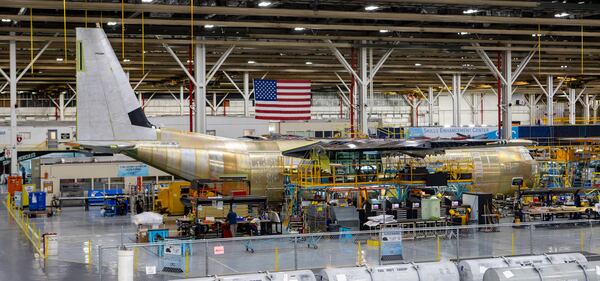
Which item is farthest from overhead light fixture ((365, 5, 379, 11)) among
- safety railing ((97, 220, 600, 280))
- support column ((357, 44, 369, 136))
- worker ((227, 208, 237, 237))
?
worker ((227, 208, 237, 237))

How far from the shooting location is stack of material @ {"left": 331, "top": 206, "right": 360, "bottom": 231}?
3166cm

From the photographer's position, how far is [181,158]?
3544 cm

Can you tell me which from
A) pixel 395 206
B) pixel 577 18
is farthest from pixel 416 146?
pixel 577 18

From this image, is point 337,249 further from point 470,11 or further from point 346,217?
point 470,11

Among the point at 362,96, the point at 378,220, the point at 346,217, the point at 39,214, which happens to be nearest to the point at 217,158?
the point at 346,217

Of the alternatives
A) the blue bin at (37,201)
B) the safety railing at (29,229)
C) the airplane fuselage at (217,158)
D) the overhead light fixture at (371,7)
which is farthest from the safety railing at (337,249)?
the blue bin at (37,201)

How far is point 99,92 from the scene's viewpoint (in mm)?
33562

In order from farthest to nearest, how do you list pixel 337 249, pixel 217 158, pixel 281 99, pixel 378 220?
pixel 281 99, pixel 217 158, pixel 378 220, pixel 337 249

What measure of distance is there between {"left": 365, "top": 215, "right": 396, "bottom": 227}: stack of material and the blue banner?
19.4 m

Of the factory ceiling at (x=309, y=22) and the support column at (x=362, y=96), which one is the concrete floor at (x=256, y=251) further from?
the support column at (x=362, y=96)

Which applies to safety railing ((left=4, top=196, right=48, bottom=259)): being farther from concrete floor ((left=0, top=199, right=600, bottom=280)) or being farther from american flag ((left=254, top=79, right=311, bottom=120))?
american flag ((left=254, top=79, right=311, bottom=120))

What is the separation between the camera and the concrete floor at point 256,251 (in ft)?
75.0

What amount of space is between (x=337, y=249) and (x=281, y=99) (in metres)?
22.5

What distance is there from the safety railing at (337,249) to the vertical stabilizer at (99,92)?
7840mm
